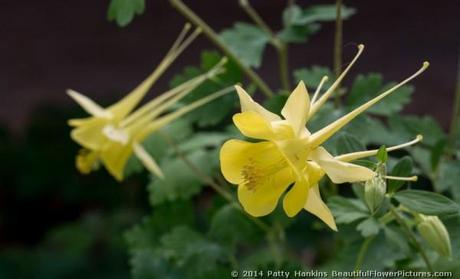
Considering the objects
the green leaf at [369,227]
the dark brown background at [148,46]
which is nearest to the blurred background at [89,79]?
the dark brown background at [148,46]

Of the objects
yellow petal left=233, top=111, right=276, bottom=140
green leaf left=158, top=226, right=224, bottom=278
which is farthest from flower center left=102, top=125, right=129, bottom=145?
yellow petal left=233, top=111, right=276, bottom=140

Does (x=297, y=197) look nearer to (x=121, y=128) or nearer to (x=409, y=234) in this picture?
(x=409, y=234)

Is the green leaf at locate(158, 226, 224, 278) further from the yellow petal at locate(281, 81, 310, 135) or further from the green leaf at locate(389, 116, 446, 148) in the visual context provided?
the yellow petal at locate(281, 81, 310, 135)

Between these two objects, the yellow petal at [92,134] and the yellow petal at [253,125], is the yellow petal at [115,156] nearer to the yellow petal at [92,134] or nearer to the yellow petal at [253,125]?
the yellow petal at [92,134]

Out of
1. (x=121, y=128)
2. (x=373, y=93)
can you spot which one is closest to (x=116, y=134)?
(x=121, y=128)

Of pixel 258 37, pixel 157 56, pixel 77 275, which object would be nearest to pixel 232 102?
pixel 258 37

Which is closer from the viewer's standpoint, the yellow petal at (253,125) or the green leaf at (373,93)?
the yellow petal at (253,125)

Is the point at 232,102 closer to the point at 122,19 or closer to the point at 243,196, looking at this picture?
the point at 122,19
